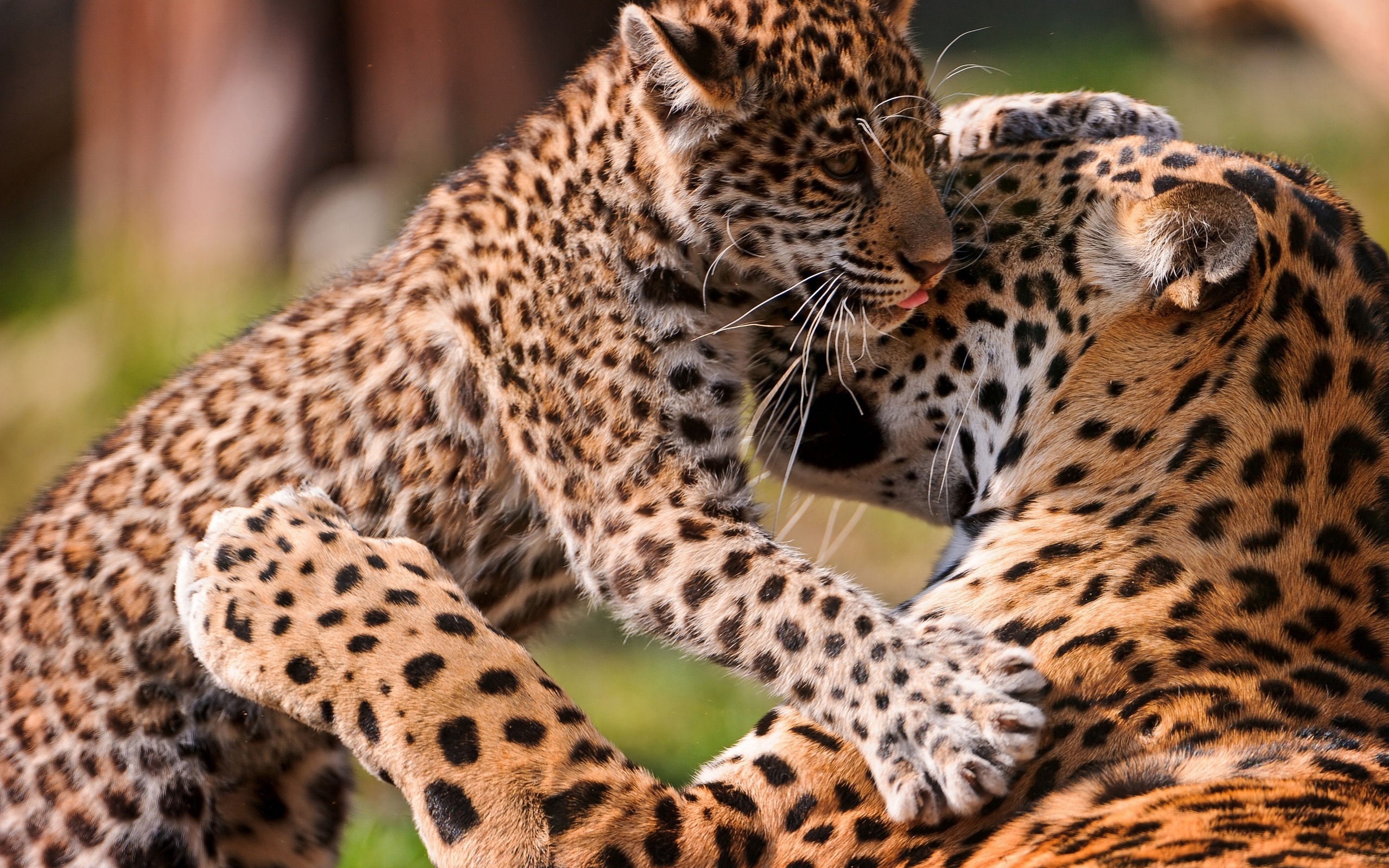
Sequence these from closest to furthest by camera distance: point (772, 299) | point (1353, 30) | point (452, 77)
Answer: point (772, 299) → point (1353, 30) → point (452, 77)

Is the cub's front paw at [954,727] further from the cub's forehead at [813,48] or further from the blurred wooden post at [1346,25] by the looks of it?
the blurred wooden post at [1346,25]

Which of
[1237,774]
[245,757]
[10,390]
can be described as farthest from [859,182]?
[10,390]

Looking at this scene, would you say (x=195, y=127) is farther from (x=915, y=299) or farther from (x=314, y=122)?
(x=915, y=299)

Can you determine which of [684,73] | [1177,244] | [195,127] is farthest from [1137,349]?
[195,127]

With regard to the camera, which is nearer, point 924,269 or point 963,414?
point 924,269

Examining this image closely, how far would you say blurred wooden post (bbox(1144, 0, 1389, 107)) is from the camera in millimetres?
10023

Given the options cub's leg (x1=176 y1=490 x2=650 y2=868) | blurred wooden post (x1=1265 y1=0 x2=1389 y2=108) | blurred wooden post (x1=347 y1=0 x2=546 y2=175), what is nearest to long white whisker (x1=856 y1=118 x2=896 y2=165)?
cub's leg (x1=176 y1=490 x2=650 y2=868)

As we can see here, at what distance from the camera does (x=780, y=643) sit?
4.02 m

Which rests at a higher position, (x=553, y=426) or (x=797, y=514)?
(x=553, y=426)

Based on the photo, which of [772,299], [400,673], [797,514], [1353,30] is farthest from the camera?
[1353,30]

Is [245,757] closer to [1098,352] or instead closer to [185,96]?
[1098,352]

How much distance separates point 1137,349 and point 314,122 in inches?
381

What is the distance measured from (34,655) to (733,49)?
2.86 m

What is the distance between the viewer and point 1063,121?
182 inches
